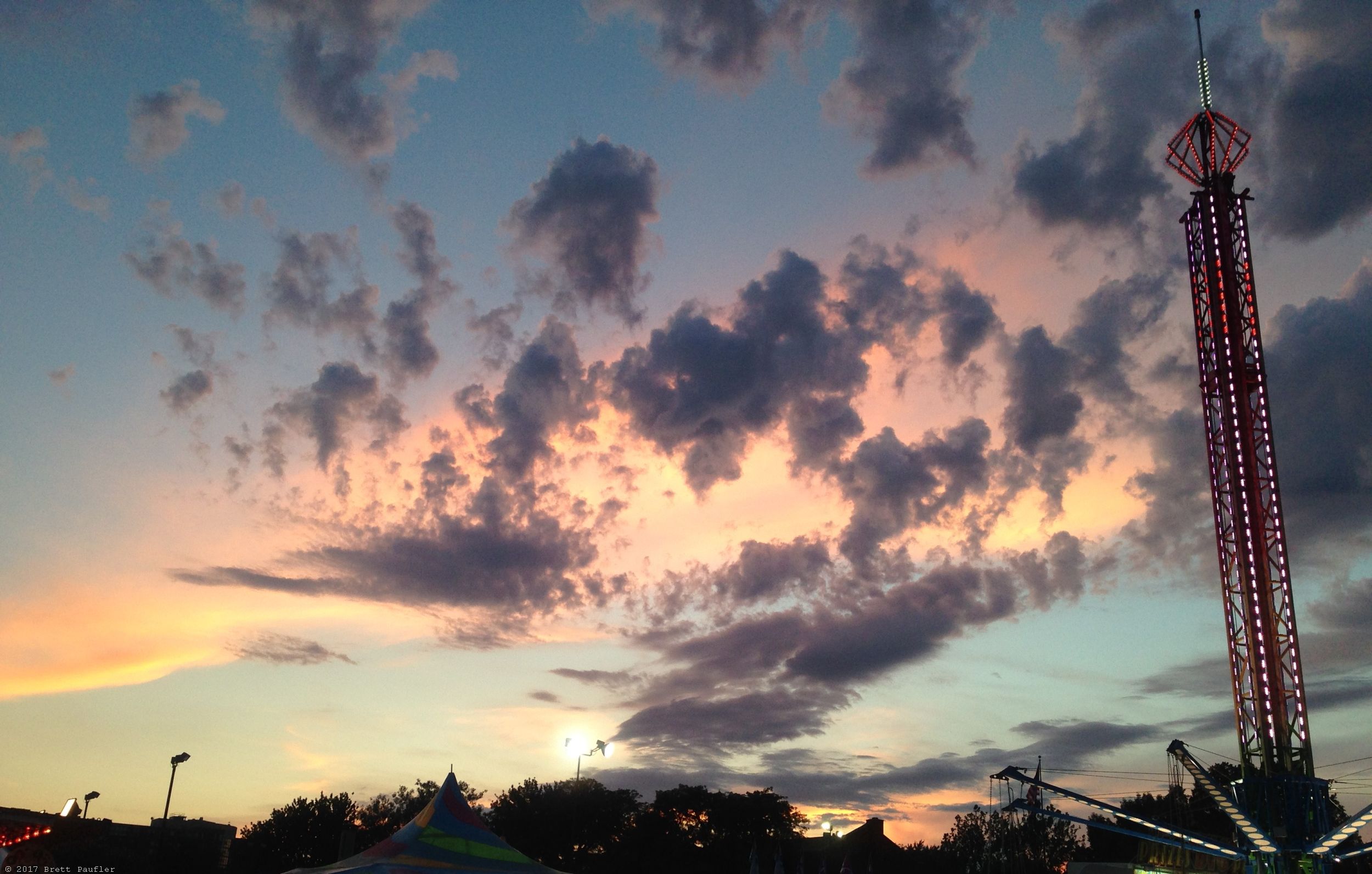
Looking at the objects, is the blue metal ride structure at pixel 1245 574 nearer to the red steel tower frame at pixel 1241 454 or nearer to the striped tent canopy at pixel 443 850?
the red steel tower frame at pixel 1241 454

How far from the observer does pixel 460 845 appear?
98.3ft

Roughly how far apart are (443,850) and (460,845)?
0.62 metres

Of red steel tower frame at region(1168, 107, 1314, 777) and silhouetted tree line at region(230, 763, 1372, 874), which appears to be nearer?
red steel tower frame at region(1168, 107, 1314, 777)

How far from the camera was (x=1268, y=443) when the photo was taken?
44125 mm

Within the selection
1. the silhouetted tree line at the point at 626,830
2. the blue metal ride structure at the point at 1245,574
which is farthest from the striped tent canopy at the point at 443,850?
the silhouetted tree line at the point at 626,830

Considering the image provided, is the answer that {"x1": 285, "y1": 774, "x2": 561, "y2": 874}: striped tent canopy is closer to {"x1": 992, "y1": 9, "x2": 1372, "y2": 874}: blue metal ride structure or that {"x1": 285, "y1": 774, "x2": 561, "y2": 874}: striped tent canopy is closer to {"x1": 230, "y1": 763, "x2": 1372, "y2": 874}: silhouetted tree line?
{"x1": 992, "y1": 9, "x2": 1372, "y2": 874}: blue metal ride structure

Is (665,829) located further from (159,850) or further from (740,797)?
(159,850)

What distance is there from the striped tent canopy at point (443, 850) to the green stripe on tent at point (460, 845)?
0.06ft

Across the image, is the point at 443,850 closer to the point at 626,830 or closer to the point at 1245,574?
the point at 1245,574

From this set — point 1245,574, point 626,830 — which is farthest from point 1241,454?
point 626,830

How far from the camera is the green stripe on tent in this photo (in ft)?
97.6

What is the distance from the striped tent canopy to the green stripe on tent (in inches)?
0.7

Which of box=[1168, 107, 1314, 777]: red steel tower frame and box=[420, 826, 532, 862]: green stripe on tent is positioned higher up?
box=[1168, 107, 1314, 777]: red steel tower frame

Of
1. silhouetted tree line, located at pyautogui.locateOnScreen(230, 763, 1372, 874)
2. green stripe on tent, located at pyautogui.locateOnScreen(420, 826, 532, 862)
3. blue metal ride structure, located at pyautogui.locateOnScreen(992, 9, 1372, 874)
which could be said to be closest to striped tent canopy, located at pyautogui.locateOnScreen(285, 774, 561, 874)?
green stripe on tent, located at pyautogui.locateOnScreen(420, 826, 532, 862)
